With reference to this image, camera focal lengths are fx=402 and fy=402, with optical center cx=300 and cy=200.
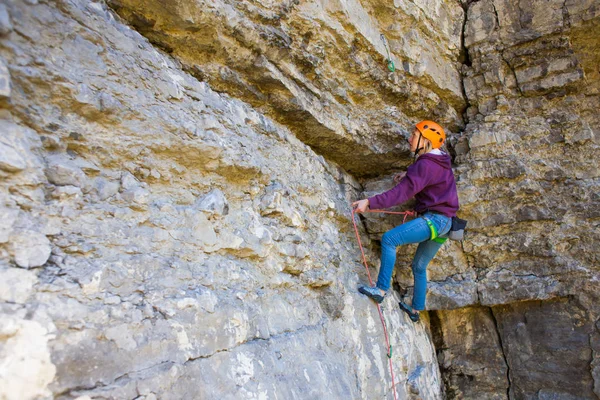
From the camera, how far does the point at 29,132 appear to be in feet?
6.16

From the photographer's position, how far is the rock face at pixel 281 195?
1.85 metres

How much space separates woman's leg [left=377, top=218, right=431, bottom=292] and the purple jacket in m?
0.23

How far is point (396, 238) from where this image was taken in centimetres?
378

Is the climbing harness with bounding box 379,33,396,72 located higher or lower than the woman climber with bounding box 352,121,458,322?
higher

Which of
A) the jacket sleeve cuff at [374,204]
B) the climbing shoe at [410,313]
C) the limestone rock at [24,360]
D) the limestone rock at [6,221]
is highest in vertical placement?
the jacket sleeve cuff at [374,204]

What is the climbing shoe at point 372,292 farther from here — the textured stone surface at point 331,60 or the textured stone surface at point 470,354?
the textured stone surface at point 331,60

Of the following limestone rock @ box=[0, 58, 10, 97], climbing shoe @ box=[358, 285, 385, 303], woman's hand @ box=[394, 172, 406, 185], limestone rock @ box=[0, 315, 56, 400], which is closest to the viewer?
limestone rock @ box=[0, 315, 56, 400]

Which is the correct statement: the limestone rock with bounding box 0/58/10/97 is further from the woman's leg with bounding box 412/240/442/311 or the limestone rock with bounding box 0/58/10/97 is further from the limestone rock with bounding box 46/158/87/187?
the woman's leg with bounding box 412/240/442/311

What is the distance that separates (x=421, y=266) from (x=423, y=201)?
681 mm

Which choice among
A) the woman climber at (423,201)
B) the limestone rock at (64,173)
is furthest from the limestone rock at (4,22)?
the woman climber at (423,201)

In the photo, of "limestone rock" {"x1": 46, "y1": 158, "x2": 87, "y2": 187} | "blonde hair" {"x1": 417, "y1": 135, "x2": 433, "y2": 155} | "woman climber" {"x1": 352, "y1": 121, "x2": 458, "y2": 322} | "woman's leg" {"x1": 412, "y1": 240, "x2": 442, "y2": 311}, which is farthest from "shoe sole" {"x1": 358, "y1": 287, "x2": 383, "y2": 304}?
"limestone rock" {"x1": 46, "y1": 158, "x2": 87, "y2": 187}

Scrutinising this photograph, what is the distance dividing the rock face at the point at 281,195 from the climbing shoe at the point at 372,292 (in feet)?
0.32

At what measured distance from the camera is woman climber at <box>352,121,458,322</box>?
3.68m

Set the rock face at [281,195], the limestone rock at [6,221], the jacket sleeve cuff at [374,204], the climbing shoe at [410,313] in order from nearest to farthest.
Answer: the limestone rock at [6,221]
the rock face at [281,195]
the jacket sleeve cuff at [374,204]
the climbing shoe at [410,313]
